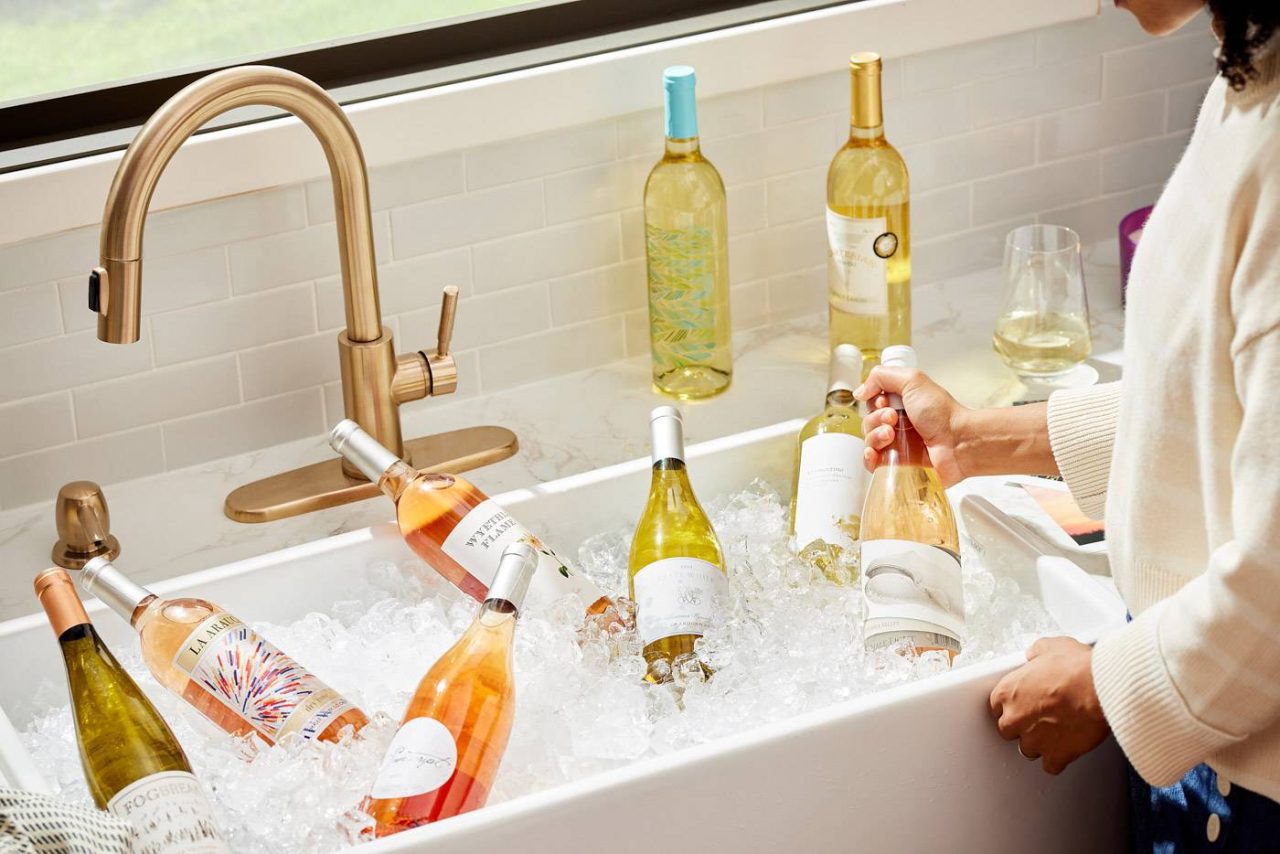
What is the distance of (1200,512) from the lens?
2.81 feet

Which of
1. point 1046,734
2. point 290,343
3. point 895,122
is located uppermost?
point 895,122

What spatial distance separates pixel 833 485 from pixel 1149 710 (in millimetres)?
350

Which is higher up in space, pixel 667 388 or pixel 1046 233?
pixel 1046 233

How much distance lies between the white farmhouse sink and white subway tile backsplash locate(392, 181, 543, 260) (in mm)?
456

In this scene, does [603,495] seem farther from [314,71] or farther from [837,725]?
[314,71]

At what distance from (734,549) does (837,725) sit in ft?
0.95

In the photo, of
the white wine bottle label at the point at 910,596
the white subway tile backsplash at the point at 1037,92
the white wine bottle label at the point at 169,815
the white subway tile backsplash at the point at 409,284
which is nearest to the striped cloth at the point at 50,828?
the white wine bottle label at the point at 169,815

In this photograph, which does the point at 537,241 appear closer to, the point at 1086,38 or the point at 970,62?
the point at 970,62

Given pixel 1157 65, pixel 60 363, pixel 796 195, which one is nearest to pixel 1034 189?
pixel 1157 65

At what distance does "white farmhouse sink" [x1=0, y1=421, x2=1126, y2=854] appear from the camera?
33.5 inches

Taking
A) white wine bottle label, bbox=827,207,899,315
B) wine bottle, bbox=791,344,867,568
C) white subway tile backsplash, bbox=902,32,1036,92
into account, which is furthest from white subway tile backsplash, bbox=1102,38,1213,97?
wine bottle, bbox=791,344,867,568

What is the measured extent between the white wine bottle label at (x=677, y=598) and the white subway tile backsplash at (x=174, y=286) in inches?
23.1

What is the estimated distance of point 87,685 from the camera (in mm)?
987

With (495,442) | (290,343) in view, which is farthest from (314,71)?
(495,442)
